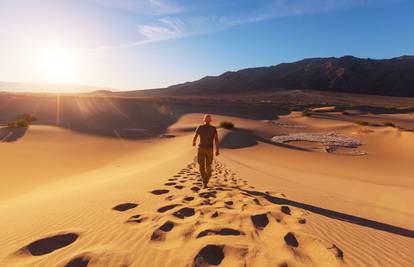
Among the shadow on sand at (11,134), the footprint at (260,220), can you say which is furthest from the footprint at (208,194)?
the shadow on sand at (11,134)

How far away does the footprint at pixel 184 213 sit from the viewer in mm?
4825

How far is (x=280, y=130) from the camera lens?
81.2 feet

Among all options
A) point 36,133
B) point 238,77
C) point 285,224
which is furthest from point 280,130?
point 238,77

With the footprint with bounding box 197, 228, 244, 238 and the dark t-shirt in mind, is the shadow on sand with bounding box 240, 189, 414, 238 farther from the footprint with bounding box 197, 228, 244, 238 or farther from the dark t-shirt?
the footprint with bounding box 197, 228, 244, 238

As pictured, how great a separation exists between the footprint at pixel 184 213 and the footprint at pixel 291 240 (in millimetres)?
1484

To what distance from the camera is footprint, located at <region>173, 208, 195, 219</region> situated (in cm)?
483

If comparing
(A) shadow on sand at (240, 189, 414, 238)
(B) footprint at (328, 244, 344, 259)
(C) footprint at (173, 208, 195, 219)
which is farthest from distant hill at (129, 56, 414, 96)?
(B) footprint at (328, 244, 344, 259)

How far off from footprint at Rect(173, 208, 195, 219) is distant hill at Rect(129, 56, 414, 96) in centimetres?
10356

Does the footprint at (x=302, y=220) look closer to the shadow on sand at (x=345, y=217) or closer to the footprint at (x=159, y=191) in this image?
the shadow on sand at (x=345, y=217)

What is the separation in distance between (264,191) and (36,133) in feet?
59.9

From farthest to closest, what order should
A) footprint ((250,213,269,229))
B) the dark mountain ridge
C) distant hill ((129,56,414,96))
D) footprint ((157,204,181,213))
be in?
the dark mountain ridge
distant hill ((129,56,414,96))
footprint ((157,204,181,213))
footprint ((250,213,269,229))

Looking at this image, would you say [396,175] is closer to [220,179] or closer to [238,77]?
[220,179]

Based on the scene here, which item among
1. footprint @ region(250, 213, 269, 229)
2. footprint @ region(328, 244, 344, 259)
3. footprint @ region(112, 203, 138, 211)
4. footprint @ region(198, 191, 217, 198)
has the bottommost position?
footprint @ region(198, 191, 217, 198)

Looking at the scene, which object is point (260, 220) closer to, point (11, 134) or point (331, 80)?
point (11, 134)
